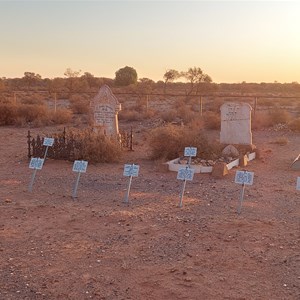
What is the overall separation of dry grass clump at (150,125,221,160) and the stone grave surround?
6.32 ft

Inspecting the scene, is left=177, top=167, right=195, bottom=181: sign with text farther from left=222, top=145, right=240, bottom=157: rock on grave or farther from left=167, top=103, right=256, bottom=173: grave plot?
left=222, top=145, right=240, bottom=157: rock on grave

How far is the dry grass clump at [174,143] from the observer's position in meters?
13.9

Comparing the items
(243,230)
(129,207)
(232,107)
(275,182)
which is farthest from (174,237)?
(232,107)

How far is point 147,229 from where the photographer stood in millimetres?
7566

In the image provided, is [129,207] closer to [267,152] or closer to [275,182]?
[275,182]

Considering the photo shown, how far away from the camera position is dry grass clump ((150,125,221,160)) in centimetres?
1395

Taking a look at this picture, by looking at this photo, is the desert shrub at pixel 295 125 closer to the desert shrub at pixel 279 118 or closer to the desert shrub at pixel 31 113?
the desert shrub at pixel 279 118

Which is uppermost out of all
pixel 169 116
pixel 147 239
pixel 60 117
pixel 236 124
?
pixel 236 124

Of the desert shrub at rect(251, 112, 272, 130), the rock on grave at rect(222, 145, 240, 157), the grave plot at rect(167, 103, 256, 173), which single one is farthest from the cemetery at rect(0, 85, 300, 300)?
the desert shrub at rect(251, 112, 272, 130)

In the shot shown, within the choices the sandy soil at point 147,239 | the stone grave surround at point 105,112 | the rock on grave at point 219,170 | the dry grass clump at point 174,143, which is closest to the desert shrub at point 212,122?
the stone grave surround at point 105,112

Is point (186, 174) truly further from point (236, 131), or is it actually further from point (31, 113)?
point (31, 113)

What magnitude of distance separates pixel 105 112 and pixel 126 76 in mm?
49958

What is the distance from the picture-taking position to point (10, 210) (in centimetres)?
852

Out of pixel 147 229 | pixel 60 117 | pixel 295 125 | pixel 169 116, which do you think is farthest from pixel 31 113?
pixel 147 229
